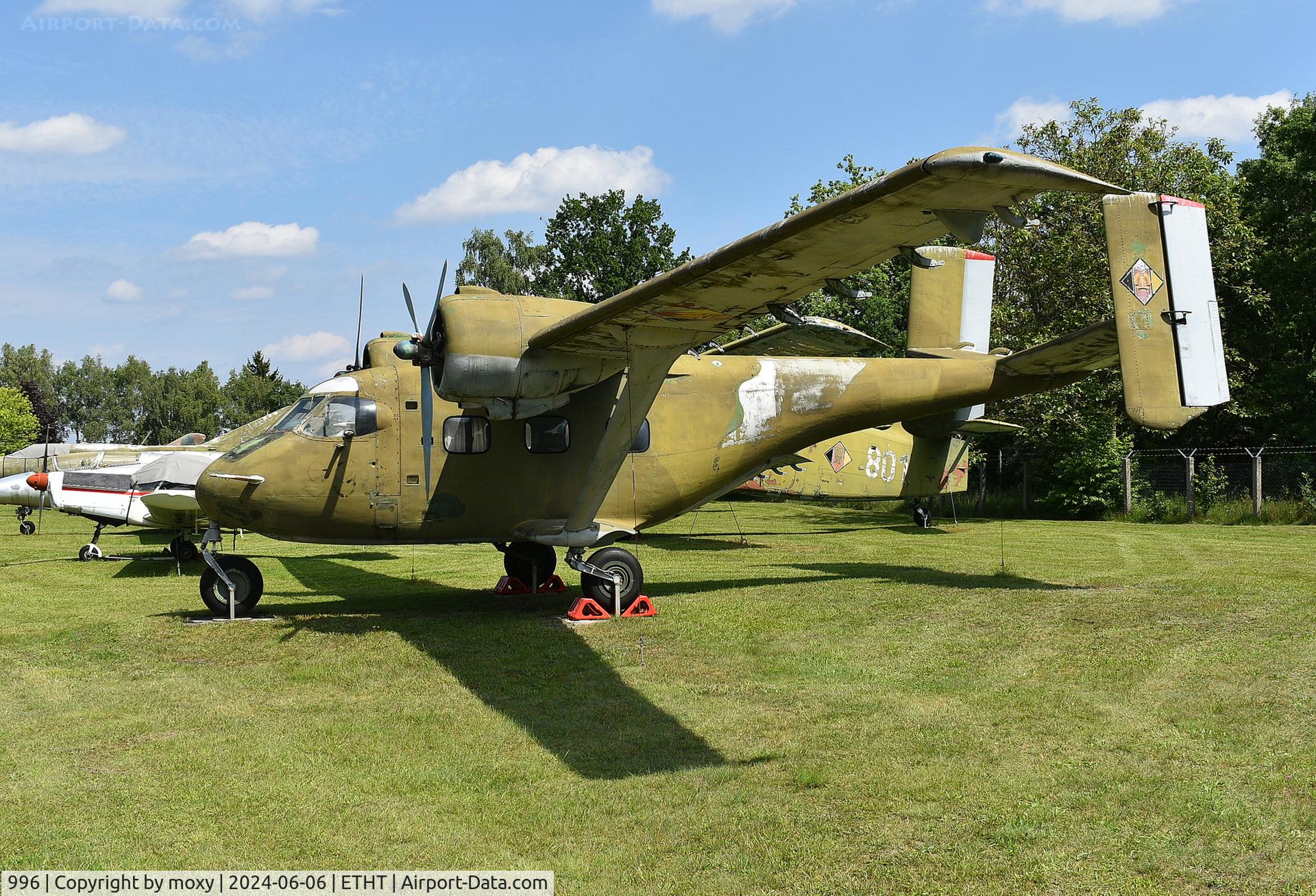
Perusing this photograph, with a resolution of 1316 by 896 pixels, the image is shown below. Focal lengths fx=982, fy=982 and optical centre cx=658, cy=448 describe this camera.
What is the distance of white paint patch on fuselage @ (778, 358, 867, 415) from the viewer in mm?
13672

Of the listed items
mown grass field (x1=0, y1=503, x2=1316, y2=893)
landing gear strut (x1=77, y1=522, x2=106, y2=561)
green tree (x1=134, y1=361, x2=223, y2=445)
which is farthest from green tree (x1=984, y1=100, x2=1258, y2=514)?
green tree (x1=134, y1=361, x2=223, y2=445)

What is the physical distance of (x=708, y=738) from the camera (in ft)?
23.5

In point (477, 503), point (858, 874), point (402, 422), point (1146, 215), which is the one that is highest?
point (1146, 215)

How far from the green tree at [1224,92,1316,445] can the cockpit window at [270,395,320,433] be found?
103 feet

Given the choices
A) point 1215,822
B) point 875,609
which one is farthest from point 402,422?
point 1215,822

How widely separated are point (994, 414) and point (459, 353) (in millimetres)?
28417

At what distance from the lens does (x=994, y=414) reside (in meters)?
35.1

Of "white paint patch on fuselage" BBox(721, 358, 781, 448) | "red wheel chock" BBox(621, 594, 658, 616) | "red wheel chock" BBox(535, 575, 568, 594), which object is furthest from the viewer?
"red wheel chock" BBox(535, 575, 568, 594)

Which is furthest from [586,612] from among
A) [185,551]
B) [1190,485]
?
[1190,485]

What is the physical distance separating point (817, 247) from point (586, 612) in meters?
5.79

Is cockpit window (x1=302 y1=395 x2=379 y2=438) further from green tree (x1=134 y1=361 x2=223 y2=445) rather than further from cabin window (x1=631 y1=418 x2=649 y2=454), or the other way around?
green tree (x1=134 y1=361 x2=223 y2=445)

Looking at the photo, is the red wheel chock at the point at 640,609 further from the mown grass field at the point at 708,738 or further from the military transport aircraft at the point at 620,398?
the mown grass field at the point at 708,738

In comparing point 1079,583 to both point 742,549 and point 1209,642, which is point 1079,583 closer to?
point 1209,642
